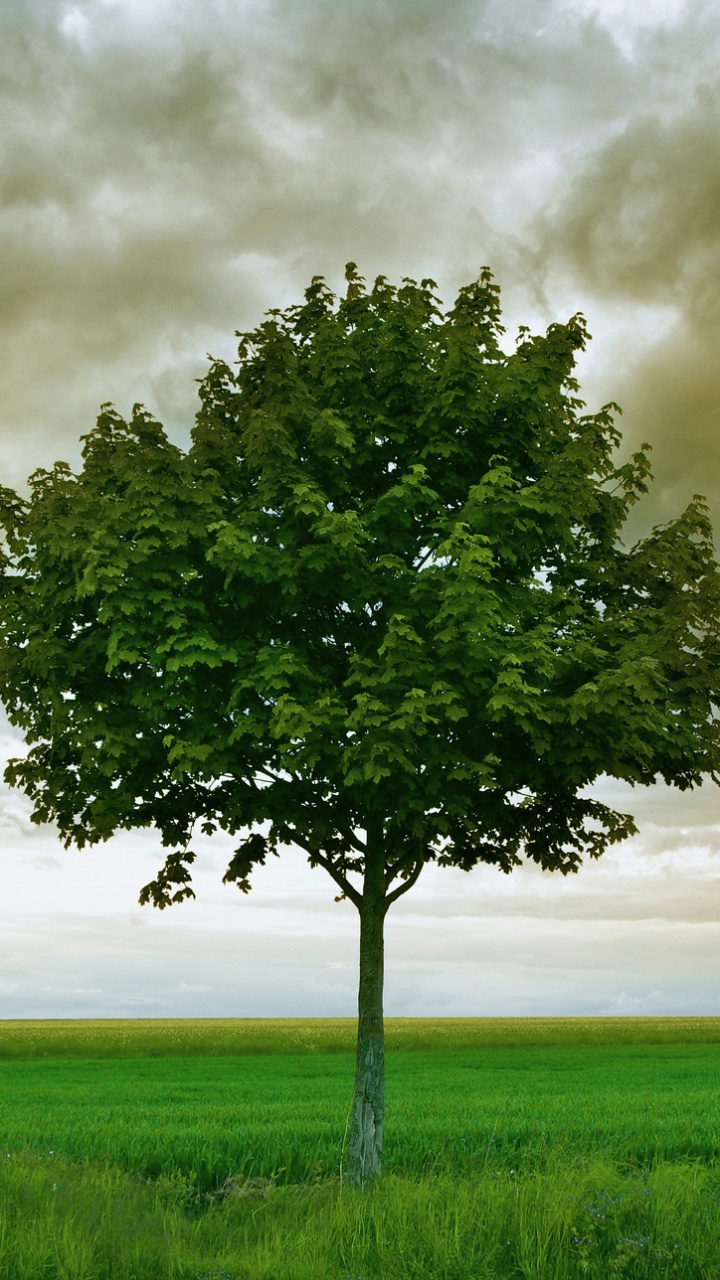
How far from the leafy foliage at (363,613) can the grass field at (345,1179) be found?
403cm

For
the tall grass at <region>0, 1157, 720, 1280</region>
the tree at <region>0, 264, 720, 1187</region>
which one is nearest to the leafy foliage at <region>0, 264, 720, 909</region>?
the tree at <region>0, 264, 720, 1187</region>

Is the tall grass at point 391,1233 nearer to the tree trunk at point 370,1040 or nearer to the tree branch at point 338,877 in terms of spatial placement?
the tree trunk at point 370,1040

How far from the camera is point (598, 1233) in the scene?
835 centimetres

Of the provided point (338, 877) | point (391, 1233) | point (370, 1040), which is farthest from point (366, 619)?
point (391, 1233)

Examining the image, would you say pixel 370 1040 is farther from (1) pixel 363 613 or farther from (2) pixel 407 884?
(1) pixel 363 613

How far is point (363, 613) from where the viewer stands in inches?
511

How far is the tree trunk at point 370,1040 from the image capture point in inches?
498

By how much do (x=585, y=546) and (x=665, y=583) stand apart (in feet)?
4.22

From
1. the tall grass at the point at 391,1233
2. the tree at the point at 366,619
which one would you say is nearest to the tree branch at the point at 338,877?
the tree at the point at 366,619

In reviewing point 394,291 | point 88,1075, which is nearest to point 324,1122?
point 394,291

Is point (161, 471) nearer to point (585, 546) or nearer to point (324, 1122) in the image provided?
point (585, 546)

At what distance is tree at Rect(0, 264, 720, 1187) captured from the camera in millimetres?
11109

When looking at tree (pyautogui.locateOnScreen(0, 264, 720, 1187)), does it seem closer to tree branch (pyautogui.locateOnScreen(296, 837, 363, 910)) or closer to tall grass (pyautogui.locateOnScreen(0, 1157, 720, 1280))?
tree branch (pyautogui.locateOnScreen(296, 837, 363, 910))

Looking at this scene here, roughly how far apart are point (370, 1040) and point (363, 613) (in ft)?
18.9
